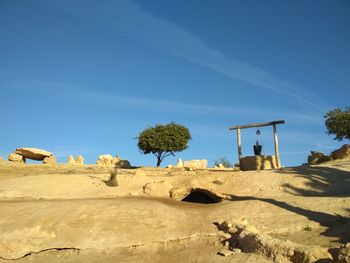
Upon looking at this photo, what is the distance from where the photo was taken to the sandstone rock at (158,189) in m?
19.8

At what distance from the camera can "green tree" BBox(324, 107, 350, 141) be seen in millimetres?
47469

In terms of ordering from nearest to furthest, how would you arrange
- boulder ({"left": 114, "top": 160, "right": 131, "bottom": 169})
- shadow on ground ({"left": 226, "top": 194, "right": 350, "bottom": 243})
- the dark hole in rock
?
shadow on ground ({"left": 226, "top": 194, "right": 350, "bottom": 243}) < the dark hole in rock < boulder ({"left": 114, "top": 160, "right": 131, "bottom": 169})

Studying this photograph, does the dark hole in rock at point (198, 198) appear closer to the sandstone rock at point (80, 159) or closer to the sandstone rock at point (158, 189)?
the sandstone rock at point (158, 189)

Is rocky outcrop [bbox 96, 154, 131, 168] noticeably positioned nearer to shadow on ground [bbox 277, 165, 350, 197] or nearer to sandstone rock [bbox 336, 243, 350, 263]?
shadow on ground [bbox 277, 165, 350, 197]

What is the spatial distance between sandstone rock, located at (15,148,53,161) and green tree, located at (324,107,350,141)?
Result: 33.9m

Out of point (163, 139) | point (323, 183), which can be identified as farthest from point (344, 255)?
point (163, 139)

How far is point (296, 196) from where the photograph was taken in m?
17.7

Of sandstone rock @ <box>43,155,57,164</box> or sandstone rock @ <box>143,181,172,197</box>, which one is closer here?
sandstone rock @ <box>143,181,172,197</box>

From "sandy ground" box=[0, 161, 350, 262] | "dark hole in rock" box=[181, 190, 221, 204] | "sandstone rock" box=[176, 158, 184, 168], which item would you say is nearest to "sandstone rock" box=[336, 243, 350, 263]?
"sandy ground" box=[0, 161, 350, 262]

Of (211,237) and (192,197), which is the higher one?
(192,197)

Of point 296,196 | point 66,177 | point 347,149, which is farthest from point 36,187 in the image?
point 347,149

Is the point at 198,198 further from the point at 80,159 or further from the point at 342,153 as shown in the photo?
the point at 80,159

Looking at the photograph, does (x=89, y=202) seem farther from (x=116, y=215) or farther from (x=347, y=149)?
(x=347, y=149)

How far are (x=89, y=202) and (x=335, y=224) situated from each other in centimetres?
980
